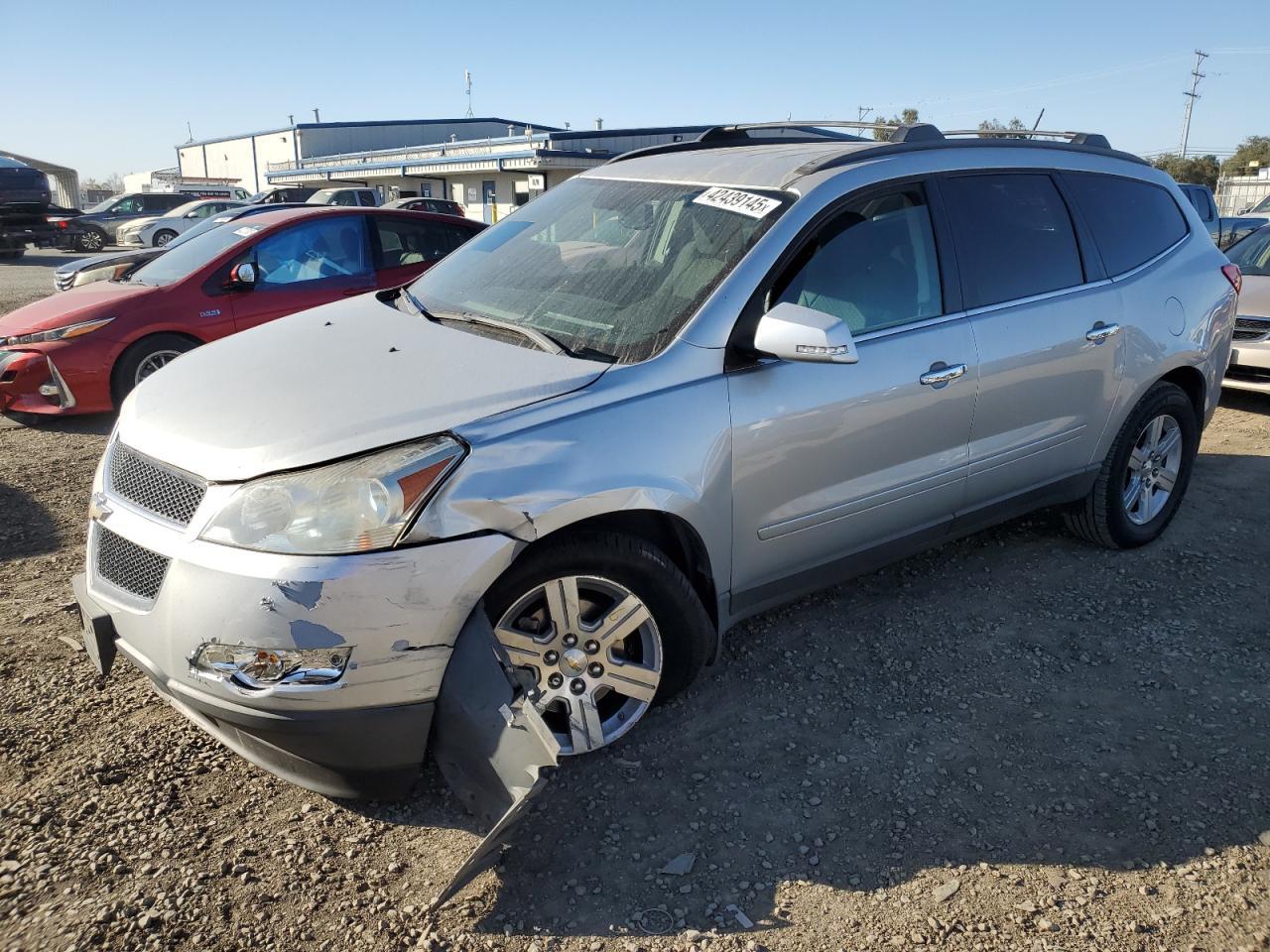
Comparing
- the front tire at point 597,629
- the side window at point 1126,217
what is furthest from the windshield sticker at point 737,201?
the side window at point 1126,217

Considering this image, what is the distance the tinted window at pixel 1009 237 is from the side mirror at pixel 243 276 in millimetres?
5274

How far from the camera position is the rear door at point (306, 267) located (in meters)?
7.10

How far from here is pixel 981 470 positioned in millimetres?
3781

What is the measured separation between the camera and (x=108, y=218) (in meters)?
27.8

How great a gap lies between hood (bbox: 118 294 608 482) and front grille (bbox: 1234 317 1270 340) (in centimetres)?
690

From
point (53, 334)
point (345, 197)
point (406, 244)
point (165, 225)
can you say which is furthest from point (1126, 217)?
point (165, 225)

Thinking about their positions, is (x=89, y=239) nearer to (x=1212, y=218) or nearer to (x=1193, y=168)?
(x=1212, y=218)

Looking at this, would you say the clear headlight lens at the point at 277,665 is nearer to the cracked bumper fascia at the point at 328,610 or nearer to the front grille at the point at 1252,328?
the cracked bumper fascia at the point at 328,610

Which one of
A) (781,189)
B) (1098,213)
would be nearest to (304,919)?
(781,189)

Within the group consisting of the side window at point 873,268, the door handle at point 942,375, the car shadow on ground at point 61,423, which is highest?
the side window at point 873,268

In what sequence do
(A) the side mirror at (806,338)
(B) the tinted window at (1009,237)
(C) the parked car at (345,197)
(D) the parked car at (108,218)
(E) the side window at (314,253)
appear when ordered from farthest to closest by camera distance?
(D) the parked car at (108,218) < (C) the parked car at (345,197) < (E) the side window at (314,253) < (B) the tinted window at (1009,237) < (A) the side mirror at (806,338)

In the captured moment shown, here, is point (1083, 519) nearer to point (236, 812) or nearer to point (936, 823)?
point (936, 823)

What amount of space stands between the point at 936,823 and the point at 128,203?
32.8 meters

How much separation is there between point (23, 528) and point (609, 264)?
→ 349 cm
